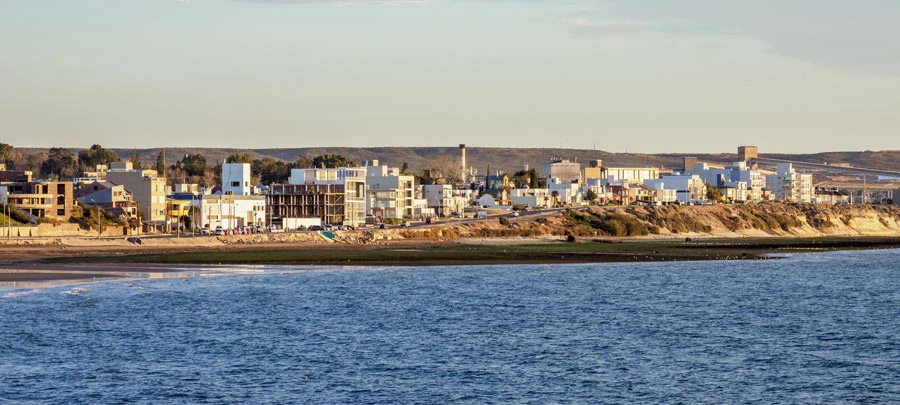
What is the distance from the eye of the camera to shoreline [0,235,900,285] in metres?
74.4

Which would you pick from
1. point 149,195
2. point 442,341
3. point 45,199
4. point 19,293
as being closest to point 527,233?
point 149,195

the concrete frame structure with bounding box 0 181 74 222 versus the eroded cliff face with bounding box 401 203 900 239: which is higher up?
the concrete frame structure with bounding box 0 181 74 222

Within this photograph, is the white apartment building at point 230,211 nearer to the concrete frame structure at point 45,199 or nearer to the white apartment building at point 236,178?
the white apartment building at point 236,178

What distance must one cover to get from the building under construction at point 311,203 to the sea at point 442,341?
6256 centimetres

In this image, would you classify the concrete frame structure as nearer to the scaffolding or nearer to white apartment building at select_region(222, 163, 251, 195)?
the scaffolding

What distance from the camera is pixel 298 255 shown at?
92.4 meters

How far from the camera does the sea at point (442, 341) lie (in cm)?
3569

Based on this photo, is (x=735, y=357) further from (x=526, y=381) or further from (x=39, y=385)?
(x=39, y=385)

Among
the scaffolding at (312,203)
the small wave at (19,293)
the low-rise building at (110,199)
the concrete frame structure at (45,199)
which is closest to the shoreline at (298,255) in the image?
the small wave at (19,293)

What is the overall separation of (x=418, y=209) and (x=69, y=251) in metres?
76.8

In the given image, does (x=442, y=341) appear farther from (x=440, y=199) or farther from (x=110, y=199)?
(x=440, y=199)

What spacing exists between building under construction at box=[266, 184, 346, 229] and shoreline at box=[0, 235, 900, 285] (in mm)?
21390

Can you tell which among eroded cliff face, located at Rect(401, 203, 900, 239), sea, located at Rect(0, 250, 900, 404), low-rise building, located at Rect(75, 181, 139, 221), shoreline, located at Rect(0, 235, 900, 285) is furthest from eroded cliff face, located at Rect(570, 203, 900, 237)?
sea, located at Rect(0, 250, 900, 404)

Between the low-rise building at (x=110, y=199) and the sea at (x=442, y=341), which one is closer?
the sea at (x=442, y=341)
